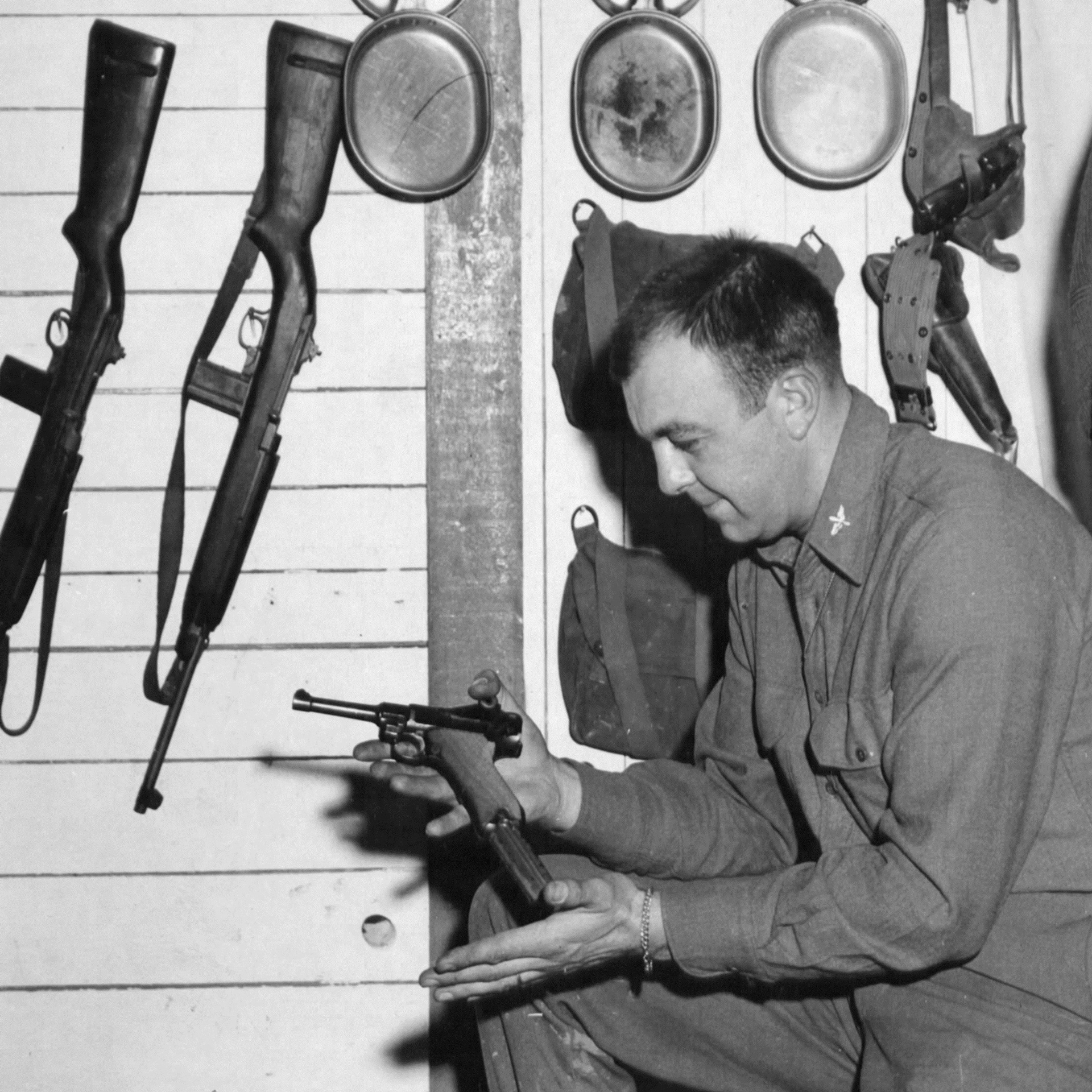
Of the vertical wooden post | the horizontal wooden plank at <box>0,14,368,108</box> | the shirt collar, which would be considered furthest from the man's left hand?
the horizontal wooden plank at <box>0,14,368,108</box>

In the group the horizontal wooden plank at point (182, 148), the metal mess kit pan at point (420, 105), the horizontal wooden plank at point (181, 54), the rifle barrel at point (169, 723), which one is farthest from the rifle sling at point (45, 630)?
the metal mess kit pan at point (420, 105)

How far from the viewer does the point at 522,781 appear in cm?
190

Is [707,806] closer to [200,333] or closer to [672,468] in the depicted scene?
[672,468]

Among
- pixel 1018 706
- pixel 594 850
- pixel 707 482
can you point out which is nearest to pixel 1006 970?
pixel 1018 706

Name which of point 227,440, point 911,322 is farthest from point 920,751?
point 227,440

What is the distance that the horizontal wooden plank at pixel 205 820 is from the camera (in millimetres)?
2637

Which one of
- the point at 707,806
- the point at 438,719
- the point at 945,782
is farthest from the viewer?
the point at 707,806

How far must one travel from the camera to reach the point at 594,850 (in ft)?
6.43

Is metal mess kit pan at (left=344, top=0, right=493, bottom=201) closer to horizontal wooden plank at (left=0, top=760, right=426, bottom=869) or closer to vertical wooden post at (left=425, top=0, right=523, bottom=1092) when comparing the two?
vertical wooden post at (left=425, top=0, right=523, bottom=1092)

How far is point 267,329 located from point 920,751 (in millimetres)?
1472

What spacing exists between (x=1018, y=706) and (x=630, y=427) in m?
1.16

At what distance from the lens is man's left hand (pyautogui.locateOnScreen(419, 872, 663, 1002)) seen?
64.1 inches

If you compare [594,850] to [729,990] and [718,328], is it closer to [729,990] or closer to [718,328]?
[729,990]

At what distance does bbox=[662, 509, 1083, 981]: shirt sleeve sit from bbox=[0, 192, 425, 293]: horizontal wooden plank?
1.31m
